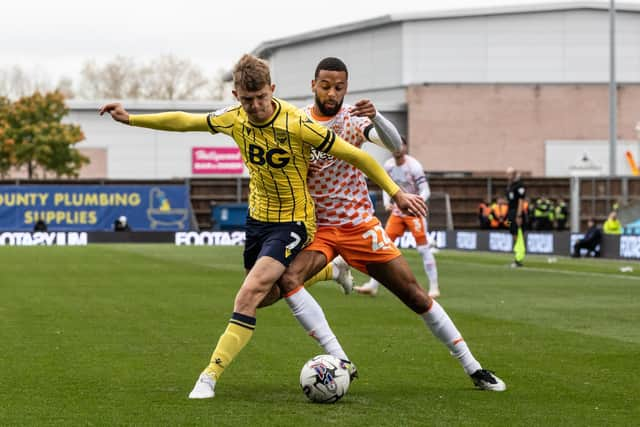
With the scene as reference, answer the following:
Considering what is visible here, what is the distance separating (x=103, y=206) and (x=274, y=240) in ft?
143

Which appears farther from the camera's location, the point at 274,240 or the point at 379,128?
the point at 379,128

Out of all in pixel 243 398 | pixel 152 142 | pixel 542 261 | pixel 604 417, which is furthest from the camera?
pixel 152 142

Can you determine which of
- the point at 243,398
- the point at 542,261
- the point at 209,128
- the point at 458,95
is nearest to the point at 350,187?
the point at 209,128

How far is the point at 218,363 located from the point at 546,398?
7.12 ft

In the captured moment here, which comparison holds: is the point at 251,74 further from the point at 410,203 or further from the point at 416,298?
the point at 416,298

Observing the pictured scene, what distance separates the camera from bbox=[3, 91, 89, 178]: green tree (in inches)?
2781

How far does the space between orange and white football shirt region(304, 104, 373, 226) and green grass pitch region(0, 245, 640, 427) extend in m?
1.22

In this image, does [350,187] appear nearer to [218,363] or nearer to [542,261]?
[218,363]

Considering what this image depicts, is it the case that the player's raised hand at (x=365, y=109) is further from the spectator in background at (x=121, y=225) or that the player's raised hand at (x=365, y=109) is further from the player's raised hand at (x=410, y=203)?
the spectator in background at (x=121, y=225)

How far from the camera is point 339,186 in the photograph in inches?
351

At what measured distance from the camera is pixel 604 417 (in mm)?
7559

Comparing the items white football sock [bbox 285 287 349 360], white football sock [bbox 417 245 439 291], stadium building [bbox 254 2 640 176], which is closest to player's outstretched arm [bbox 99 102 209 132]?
white football sock [bbox 285 287 349 360]

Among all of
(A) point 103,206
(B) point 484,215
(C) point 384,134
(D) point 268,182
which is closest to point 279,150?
(D) point 268,182

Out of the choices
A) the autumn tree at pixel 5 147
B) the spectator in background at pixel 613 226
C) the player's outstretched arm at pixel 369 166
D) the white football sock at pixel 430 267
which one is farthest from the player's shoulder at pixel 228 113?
the autumn tree at pixel 5 147
